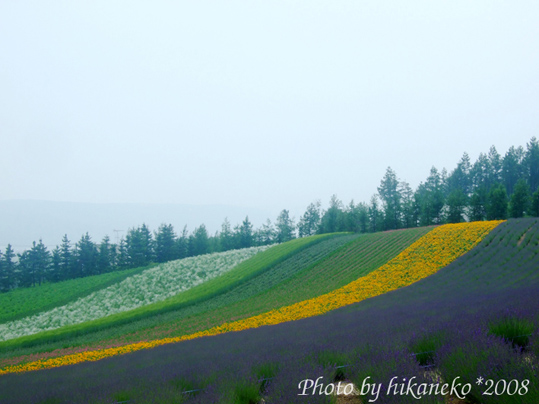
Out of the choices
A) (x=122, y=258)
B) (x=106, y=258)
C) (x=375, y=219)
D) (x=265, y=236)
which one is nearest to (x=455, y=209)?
(x=375, y=219)

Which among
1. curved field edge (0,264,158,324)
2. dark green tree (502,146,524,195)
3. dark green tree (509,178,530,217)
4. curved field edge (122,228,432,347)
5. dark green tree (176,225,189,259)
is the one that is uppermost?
dark green tree (502,146,524,195)

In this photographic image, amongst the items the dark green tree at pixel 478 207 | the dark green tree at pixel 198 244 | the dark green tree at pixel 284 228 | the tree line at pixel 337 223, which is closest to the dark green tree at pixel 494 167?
the tree line at pixel 337 223

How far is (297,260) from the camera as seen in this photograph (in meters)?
40.2

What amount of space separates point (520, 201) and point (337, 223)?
3402cm

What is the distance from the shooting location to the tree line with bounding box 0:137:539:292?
190 feet

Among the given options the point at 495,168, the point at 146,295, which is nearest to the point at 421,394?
the point at 146,295

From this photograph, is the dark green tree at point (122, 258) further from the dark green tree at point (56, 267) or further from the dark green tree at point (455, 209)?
the dark green tree at point (455, 209)

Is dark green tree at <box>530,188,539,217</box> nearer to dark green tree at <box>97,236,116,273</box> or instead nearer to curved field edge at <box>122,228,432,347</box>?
curved field edge at <box>122,228,432,347</box>

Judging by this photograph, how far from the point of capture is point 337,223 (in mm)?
→ 77438

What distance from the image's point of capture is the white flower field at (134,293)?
34656 mm

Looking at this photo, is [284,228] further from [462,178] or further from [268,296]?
[268,296]

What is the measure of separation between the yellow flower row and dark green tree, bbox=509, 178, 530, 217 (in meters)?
21.7

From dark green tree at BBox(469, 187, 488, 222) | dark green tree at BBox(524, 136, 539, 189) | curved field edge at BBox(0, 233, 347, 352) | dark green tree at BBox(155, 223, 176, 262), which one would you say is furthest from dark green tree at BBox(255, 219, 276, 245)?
dark green tree at BBox(524, 136, 539, 189)

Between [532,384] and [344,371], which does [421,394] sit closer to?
[532,384]
